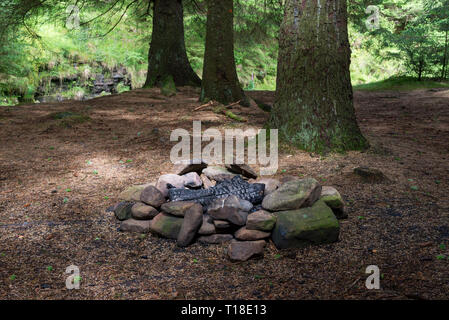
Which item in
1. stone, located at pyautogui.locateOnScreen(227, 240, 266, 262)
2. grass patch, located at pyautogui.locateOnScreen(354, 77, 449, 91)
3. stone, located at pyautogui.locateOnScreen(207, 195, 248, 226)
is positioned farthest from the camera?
grass patch, located at pyautogui.locateOnScreen(354, 77, 449, 91)

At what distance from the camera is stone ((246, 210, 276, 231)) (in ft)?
8.43

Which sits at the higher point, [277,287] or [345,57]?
[345,57]

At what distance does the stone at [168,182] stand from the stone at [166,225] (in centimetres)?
28

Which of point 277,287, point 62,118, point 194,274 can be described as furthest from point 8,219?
point 62,118

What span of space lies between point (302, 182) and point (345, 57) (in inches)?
87.8

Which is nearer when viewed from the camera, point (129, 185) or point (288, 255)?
point (288, 255)

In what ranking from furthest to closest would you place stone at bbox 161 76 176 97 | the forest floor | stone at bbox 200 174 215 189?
stone at bbox 161 76 176 97 → stone at bbox 200 174 215 189 → the forest floor

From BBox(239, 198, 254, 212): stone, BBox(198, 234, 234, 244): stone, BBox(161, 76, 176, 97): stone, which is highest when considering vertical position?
BBox(161, 76, 176, 97): stone

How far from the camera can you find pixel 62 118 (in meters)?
6.39

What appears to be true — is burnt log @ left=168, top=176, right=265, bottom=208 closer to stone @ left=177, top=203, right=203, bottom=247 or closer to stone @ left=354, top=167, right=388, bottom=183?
stone @ left=177, top=203, right=203, bottom=247

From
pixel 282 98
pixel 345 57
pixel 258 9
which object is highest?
pixel 258 9

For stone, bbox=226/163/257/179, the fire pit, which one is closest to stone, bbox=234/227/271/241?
the fire pit

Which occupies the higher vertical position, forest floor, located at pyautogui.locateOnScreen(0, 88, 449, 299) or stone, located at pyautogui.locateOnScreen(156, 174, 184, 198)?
stone, located at pyautogui.locateOnScreen(156, 174, 184, 198)

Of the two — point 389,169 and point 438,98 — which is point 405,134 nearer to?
point 389,169
